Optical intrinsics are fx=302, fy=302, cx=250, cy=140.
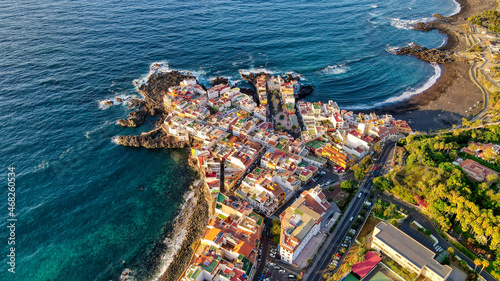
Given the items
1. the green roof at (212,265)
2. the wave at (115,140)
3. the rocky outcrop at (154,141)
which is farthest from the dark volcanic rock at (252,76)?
the green roof at (212,265)

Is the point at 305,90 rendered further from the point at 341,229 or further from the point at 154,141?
the point at 341,229

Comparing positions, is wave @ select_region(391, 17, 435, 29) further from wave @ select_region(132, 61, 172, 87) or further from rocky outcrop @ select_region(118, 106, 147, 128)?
rocky outcrop @ select_region(118, 106, 147, 128)

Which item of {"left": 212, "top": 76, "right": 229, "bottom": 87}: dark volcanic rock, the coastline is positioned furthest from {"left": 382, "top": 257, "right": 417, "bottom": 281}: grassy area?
{"left": 212, "top": 76, "right": 229, "bottom": 87}: dark volcanic rock

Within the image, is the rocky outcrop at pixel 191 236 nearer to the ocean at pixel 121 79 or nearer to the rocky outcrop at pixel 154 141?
the ocean at pixel 121 79

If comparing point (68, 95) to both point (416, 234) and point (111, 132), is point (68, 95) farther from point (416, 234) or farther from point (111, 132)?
point (416, 234)

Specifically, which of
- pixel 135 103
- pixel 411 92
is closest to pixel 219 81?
pixel 135 103

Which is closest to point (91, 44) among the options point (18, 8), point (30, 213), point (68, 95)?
point (68, 95)
